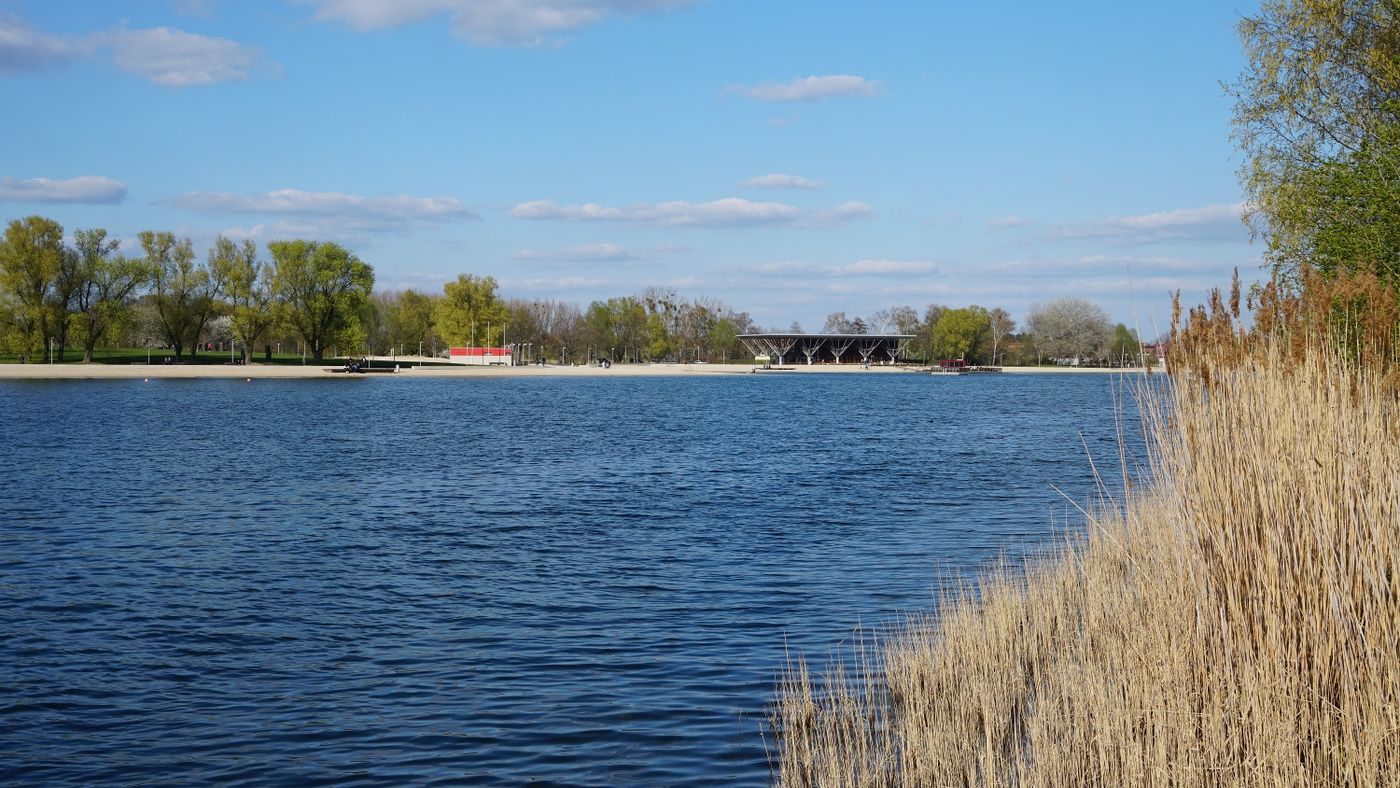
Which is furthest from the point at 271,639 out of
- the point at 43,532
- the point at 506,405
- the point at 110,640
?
the point at 506,405

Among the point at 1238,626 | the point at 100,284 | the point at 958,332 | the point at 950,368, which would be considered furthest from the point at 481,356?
the point at 1238,626

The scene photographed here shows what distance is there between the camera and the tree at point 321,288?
116181 mm

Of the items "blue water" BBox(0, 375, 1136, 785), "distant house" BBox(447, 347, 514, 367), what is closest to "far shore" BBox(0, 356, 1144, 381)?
"distant house" BBox(447, 347, 514, 367)

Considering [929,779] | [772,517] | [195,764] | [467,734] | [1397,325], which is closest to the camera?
[929,779]

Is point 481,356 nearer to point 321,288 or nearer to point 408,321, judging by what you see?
point 408,321

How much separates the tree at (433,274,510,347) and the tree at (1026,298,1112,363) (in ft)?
322

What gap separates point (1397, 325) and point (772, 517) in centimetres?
1533

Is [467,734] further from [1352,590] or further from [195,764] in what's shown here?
[1352,590]

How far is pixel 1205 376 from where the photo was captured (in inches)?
285

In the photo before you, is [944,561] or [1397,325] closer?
[1397,325]

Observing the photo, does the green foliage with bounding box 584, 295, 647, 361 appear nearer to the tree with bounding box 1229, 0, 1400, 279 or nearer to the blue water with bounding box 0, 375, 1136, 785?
the blue water with bounding box 0, 375, 1136, 785

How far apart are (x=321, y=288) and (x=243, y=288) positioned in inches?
319

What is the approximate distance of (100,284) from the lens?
103 metres

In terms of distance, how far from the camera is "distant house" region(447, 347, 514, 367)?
152375mm
